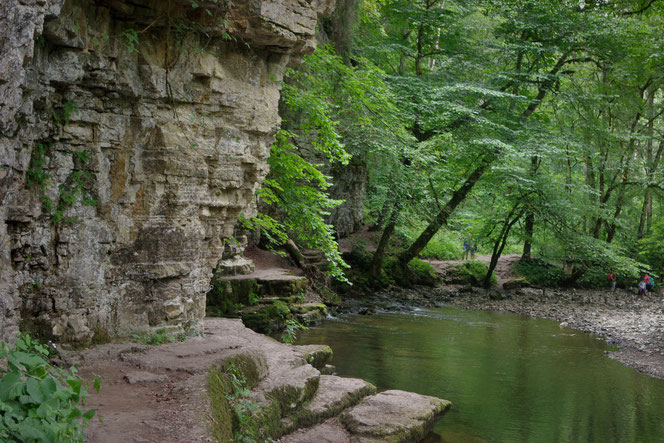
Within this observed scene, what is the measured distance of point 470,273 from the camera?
82.3ft

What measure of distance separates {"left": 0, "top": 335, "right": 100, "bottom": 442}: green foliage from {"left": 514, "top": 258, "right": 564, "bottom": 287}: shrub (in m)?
24.4

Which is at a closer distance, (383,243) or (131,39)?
(131,39)

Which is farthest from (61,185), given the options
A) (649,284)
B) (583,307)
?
(649,284)

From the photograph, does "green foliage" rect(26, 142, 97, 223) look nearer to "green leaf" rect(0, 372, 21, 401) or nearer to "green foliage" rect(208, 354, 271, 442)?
"green foliage" rect(208, 354, 271, 442)

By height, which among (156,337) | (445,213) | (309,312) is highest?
(445,213)

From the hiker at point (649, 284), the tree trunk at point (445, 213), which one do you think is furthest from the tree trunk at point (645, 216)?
the tree trunk at point (445, 213)

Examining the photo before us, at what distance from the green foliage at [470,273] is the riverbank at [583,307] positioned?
3.18 feet

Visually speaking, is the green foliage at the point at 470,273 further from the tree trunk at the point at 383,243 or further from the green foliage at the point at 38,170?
the green foliage at the point at 38,170

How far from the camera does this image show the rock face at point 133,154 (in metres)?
5.87

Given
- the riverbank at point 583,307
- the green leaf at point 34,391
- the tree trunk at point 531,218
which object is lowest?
the riverbank at point 583,307

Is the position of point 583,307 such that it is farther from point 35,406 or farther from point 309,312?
point 35,406

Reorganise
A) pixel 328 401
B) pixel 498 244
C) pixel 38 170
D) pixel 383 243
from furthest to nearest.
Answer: pixel 498 244, pixel 383 243, pixel 328 401, pixel 38 170

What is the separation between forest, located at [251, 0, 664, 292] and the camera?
51.9ft

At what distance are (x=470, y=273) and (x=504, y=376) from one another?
1430 centimetres
